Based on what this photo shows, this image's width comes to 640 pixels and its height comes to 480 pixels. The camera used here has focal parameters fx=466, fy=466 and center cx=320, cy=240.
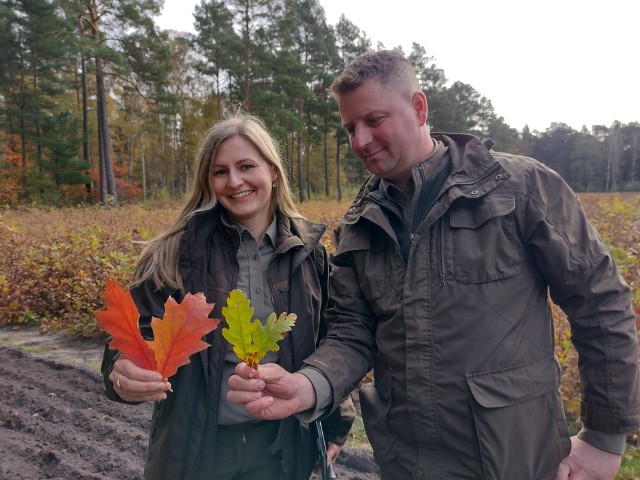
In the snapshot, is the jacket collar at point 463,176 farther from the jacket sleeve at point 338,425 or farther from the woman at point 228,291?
the jacket sleeve at point 338,425

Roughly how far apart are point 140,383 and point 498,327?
1.08 metres

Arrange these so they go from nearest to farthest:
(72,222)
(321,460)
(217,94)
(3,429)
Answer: (321,460) < (3,429) < (72,222) < (217,94)

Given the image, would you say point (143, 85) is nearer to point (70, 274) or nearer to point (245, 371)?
point (70, 274)

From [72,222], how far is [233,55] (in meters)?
16.1

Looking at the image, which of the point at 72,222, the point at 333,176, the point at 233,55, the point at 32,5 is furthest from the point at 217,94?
the point at 333,176

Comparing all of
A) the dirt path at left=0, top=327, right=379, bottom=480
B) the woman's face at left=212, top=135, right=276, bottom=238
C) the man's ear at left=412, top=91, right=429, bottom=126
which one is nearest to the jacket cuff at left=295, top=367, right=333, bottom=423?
the woman's face at left=212, top=135, right=276, bottom=238

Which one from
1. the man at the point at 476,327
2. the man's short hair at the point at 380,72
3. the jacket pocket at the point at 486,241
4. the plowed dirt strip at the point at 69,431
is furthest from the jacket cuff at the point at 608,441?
the plowed dirt strip at the point at 69,431

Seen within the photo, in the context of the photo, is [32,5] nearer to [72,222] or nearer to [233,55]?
[233,55]

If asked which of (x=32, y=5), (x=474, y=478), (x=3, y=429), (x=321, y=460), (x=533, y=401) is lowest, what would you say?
(x=3, y=429)

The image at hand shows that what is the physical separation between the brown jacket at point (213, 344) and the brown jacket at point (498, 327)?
41 centimetres

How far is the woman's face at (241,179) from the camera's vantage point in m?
1.90

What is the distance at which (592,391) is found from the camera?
1.43 m

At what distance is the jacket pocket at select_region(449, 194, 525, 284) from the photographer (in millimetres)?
1472

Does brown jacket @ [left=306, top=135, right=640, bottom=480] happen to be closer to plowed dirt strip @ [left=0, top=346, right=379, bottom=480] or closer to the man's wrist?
the man's wrist
